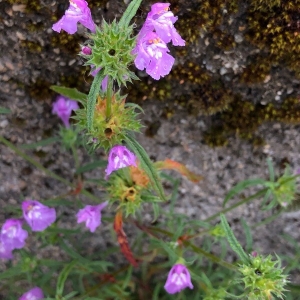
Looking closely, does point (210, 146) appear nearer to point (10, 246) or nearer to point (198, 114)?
point (198, 114)

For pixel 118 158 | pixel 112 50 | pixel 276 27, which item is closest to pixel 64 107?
pixel 118 158

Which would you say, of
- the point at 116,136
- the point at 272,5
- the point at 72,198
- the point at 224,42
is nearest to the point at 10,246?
the point at 72,198

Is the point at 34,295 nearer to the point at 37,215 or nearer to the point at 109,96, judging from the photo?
the point at 37,215

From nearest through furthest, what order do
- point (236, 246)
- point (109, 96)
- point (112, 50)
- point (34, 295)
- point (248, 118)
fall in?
point (112, 50), point (109, 96), point (236, 246), point (34, 295), point (248, 118)

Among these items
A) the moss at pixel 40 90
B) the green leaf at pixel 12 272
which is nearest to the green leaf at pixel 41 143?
the moss at pixel 40 90

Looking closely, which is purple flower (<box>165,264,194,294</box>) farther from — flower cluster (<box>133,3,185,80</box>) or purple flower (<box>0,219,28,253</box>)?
flower cluster (<box>133,3,185,80</box>)
